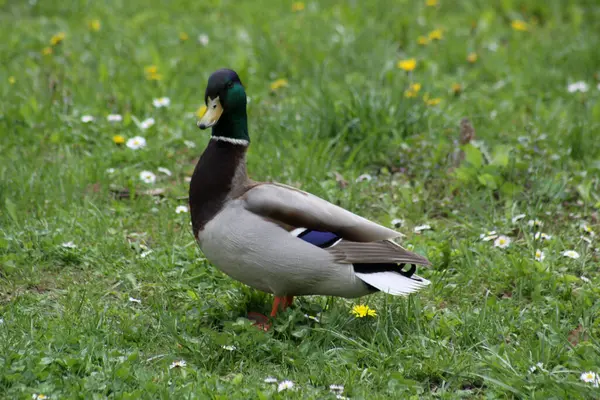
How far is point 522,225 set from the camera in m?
4.66

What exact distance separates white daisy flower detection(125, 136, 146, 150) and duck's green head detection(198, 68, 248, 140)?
1.68 metres

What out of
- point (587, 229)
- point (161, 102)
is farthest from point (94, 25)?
point (587, 229)

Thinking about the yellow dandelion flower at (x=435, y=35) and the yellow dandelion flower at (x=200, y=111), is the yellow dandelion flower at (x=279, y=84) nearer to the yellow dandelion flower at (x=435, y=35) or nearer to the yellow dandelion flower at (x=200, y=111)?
the yellow dandelion flower at (x=200, y=111)

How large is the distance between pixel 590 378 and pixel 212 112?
1.82 metres

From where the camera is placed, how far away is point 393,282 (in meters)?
3.60

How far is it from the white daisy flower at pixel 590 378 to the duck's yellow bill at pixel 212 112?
1754 mm

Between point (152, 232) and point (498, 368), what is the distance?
2058 mm

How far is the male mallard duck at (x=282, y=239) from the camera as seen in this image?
11.7ft

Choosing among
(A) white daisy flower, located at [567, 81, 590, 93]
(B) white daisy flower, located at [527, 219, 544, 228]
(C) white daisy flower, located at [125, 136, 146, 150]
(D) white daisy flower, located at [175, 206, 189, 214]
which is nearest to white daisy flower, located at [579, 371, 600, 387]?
(B) white daisy flower, located at [527, 219, 544, 228]

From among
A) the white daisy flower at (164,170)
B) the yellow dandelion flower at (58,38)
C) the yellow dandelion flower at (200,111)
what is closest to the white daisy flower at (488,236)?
the white daisy flower at (164,170)

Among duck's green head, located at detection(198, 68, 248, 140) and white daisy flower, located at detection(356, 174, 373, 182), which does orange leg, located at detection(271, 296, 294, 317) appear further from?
white daisy flower, located at detection(356, 174, 373, 182)

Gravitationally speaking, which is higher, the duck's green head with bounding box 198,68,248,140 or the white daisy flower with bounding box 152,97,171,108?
the duck's green head with bounding box 198,68,248,140

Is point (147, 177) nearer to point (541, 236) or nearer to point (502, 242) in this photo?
point (502, 242)

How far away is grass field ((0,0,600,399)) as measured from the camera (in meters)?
3.39
